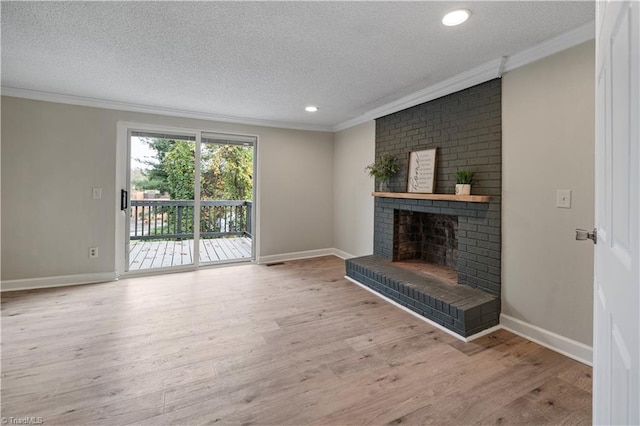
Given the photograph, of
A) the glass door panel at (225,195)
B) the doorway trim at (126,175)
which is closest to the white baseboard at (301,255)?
the glass door panel at (225,195)

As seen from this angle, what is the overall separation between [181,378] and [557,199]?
2.93 meters

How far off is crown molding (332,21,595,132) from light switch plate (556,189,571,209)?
3.43 ft

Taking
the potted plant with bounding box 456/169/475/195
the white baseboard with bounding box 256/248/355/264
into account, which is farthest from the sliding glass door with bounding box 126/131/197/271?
the potted plant with bounding box 456/169/475/195

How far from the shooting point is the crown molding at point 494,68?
2.04 metres

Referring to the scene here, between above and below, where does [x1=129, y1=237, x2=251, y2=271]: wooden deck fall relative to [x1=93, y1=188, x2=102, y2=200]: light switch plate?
below

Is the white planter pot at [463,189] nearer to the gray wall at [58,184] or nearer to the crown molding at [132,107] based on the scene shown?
the crown molding at [132,107]

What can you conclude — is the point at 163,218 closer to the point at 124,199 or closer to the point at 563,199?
the point at 124,199

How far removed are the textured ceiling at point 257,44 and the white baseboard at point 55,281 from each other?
220 cm

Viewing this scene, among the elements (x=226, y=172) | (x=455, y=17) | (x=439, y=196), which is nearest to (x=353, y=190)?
(x=439, y=196)

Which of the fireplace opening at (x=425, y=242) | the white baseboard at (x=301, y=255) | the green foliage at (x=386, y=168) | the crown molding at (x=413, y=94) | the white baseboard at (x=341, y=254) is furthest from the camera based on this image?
the white baseboard at (x=341, y=254)

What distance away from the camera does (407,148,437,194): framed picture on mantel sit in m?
3.23

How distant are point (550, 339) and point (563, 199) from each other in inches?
42.2

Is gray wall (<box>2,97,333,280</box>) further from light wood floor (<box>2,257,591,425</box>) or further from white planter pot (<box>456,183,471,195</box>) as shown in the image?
white planter pot (<box>456,183,471,195</box>)

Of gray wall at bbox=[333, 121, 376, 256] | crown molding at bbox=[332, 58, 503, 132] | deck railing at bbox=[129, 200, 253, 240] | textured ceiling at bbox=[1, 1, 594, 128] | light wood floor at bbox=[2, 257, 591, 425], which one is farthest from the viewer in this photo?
gray wall at bbox=[333, 121, 376, 256]
